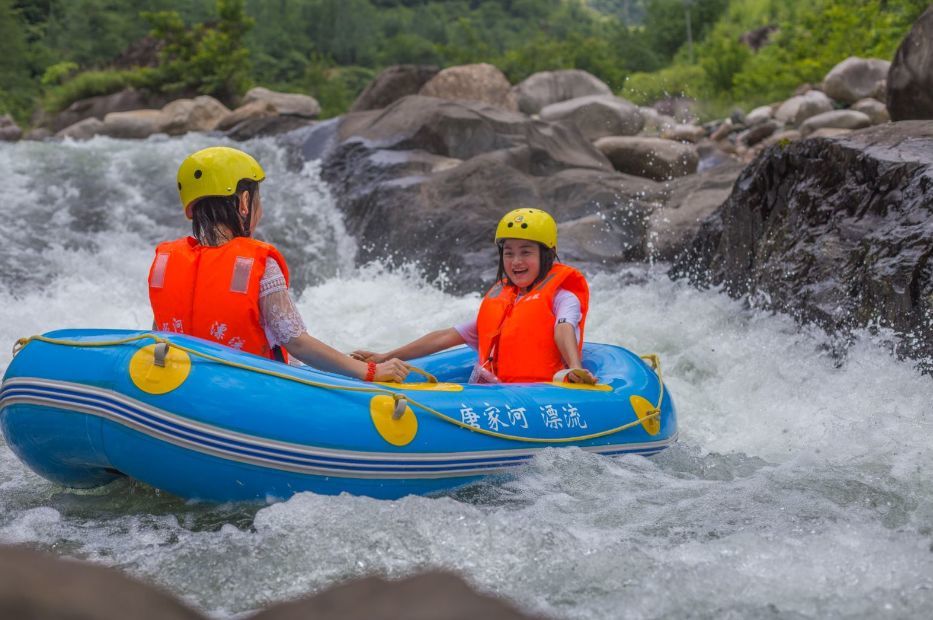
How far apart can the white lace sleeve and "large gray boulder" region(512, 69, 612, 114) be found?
15.7 meters

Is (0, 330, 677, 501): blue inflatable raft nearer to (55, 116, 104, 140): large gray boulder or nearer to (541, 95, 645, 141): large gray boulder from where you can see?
(541, 95, 645, 141): large gray boulder

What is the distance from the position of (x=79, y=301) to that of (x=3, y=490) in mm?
4249

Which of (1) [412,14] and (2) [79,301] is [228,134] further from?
(1) [412,14]

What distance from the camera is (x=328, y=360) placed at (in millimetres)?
3852

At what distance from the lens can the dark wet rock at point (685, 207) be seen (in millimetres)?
8586

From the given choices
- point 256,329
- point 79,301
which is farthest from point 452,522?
Answer: point 79,301

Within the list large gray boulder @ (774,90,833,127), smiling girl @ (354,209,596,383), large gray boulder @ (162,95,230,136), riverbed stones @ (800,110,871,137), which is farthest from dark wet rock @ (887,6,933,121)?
large gray boulder @ (162,95,230,136)

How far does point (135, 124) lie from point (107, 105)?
4.52 m

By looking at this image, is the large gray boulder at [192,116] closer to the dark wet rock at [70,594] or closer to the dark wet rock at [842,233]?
the dark wet rock at [842,233]

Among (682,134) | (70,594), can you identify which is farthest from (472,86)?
(70,594)

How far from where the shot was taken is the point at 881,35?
16.5 meters

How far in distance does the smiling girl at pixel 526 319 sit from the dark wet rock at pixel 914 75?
3.91m

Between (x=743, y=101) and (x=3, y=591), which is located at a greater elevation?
(x=743, y=101)

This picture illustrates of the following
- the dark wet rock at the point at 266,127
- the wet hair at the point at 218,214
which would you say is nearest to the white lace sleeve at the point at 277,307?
the wet hair at the point at 218,214
